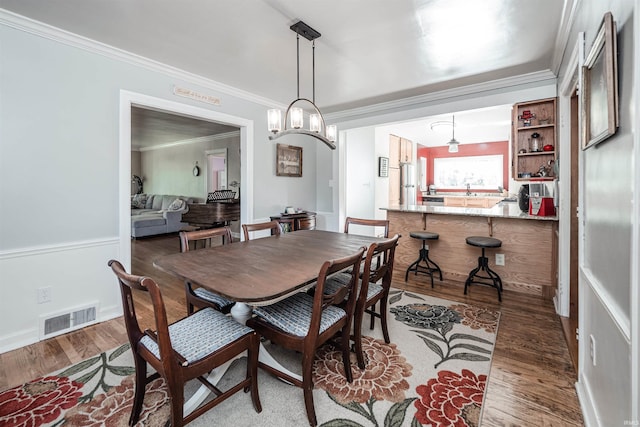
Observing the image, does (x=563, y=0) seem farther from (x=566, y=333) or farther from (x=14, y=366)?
(x=14, y=366)

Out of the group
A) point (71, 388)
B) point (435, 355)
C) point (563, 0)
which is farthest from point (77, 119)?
point (563, 0)

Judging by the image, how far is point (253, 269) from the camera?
65.9 inches

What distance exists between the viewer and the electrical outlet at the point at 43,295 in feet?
7.67

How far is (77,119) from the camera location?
2494 mm

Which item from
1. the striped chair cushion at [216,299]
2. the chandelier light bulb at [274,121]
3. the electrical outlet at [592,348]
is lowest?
the electrical outlet at [592,348]

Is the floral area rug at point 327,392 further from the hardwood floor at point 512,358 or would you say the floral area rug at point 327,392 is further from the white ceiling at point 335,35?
the white ceiling at point 335,35

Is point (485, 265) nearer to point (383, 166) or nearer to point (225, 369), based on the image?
point (225, 369)

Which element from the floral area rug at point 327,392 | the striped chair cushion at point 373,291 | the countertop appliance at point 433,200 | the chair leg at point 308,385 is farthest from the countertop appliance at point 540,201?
the countertop appliance at point 433,200

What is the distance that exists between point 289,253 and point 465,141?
7.76m

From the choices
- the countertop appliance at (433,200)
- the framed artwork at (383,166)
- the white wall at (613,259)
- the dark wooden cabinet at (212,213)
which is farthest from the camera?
the countertop appliance at (433,200)

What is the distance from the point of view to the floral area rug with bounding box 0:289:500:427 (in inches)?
59.2

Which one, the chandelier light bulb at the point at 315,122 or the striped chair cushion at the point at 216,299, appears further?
the chandelier light bulb at the point at 315,122

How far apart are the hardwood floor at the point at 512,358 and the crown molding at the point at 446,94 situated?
2.44 m

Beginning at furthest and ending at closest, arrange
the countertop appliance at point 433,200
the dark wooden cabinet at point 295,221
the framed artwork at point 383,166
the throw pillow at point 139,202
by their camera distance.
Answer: the throw pillow at point 139,202, the countertop appliance at point 433,200, the framed artwork at point 383,166, the dark wooden cabinet at point 295,221
